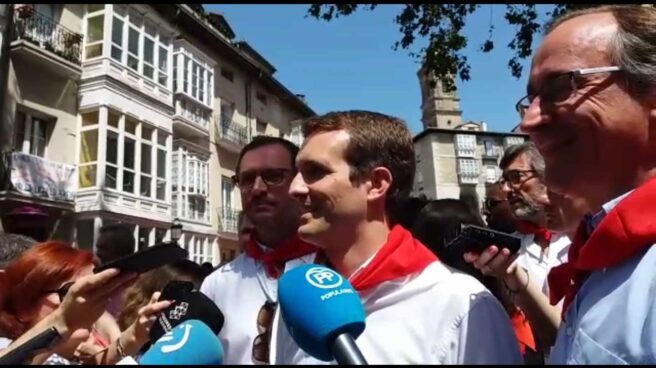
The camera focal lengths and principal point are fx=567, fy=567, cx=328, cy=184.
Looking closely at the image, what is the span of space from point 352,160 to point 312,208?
21 cm

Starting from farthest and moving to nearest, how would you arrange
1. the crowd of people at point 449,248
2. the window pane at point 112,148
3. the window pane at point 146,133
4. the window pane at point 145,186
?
the window pane at point 146,133 < the window pane at point 145,186 < the window pane at point 112,148 < the crowd of people at point 449,248

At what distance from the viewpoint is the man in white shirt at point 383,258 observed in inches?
60.7

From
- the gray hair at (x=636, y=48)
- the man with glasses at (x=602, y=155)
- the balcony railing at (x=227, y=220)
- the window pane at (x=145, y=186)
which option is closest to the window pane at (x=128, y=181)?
the window pane at (x=145, y=186)

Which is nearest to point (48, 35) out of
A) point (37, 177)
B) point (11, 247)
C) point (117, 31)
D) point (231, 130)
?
point (117, 31)

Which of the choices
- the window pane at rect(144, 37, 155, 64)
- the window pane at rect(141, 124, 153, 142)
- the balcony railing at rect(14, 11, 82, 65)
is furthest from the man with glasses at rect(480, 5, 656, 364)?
the window pane at rect(144, 37, 155, 64)

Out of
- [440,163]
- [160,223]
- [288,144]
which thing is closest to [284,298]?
[288,144]

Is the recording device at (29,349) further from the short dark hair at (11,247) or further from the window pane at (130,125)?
the window pane at (130,125)

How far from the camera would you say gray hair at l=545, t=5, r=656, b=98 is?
125 cm

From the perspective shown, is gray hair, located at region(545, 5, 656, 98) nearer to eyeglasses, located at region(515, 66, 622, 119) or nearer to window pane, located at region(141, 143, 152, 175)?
eyeglasses, located at region(515, 66, 622, 119)

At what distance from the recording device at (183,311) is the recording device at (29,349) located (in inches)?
11.8

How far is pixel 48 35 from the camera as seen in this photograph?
1409 centimetres

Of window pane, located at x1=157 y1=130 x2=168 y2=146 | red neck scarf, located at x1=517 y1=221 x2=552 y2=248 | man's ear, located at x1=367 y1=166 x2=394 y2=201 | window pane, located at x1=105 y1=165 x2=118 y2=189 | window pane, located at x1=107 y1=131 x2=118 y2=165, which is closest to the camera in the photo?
man's ear, located at x1=367 y1=166 x2=394 y2=201

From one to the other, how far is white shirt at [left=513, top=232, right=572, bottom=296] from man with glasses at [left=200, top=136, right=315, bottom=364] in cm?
123

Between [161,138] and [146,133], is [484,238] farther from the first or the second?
[161,138]
